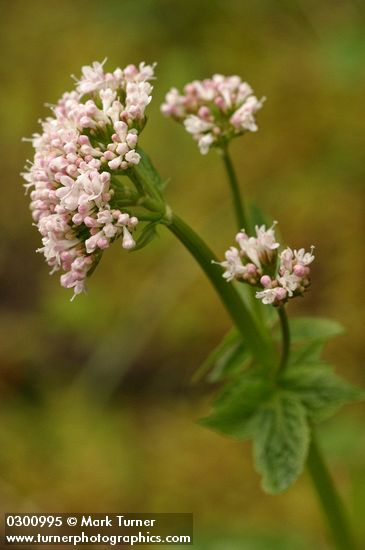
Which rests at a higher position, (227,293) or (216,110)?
(216,110)

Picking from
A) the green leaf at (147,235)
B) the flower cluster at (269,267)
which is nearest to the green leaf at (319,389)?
the flower cluster at (269,267)

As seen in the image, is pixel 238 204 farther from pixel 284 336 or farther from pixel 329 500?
pixel 329 500

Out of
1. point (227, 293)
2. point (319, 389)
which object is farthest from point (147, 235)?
point (319, 389)

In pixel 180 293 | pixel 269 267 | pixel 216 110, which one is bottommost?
pixel 269 267

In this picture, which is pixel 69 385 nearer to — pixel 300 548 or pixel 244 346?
pixel 300 548

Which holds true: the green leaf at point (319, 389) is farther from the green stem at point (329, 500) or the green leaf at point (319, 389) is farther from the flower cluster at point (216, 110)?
the flower cluster at point (216, 110)

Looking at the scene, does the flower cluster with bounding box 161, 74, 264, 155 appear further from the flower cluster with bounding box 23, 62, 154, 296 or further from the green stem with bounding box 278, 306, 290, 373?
the green stem with bounding box 278, 306, 290, 373

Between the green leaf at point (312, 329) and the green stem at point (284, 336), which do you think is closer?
the green stem at point (284, 336)
